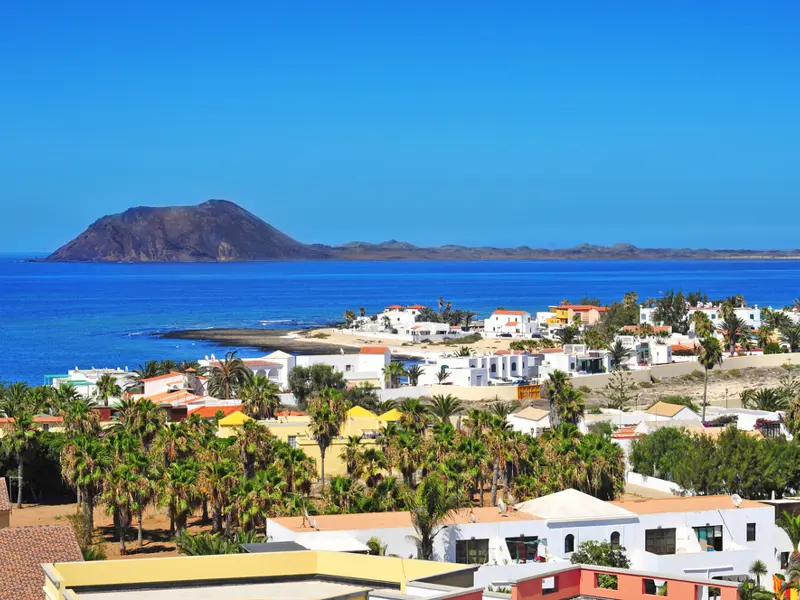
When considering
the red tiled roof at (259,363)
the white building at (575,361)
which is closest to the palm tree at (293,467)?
the red tiled roof at (259,363)

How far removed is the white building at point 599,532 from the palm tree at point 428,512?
11.8 inches

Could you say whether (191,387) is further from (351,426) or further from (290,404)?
(351,426)

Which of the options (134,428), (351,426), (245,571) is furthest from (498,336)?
(245,571)

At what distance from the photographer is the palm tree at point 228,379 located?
223 ft

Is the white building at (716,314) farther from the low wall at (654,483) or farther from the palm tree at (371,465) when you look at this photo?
the palm tree at (371,465)

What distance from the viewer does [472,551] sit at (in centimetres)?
3066

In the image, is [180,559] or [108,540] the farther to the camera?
[108,540]

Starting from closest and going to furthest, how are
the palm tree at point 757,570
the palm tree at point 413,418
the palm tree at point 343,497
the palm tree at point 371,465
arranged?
the palm tree at point 757,570 < the palm tree at point 343,497 < the palm tree at point 371,465 < the palm tree at point 413,418

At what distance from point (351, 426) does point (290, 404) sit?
14829 mm

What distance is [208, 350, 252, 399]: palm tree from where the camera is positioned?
68.1 m

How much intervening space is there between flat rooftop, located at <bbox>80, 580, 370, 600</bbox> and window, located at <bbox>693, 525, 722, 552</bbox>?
15752 millimetres

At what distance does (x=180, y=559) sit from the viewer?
64.8 ft

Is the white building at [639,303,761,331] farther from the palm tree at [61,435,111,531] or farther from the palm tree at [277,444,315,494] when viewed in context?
the palm tree at [61,435,111,531]

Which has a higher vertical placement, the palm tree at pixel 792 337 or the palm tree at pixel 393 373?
the palm tree at pixel 792 337
